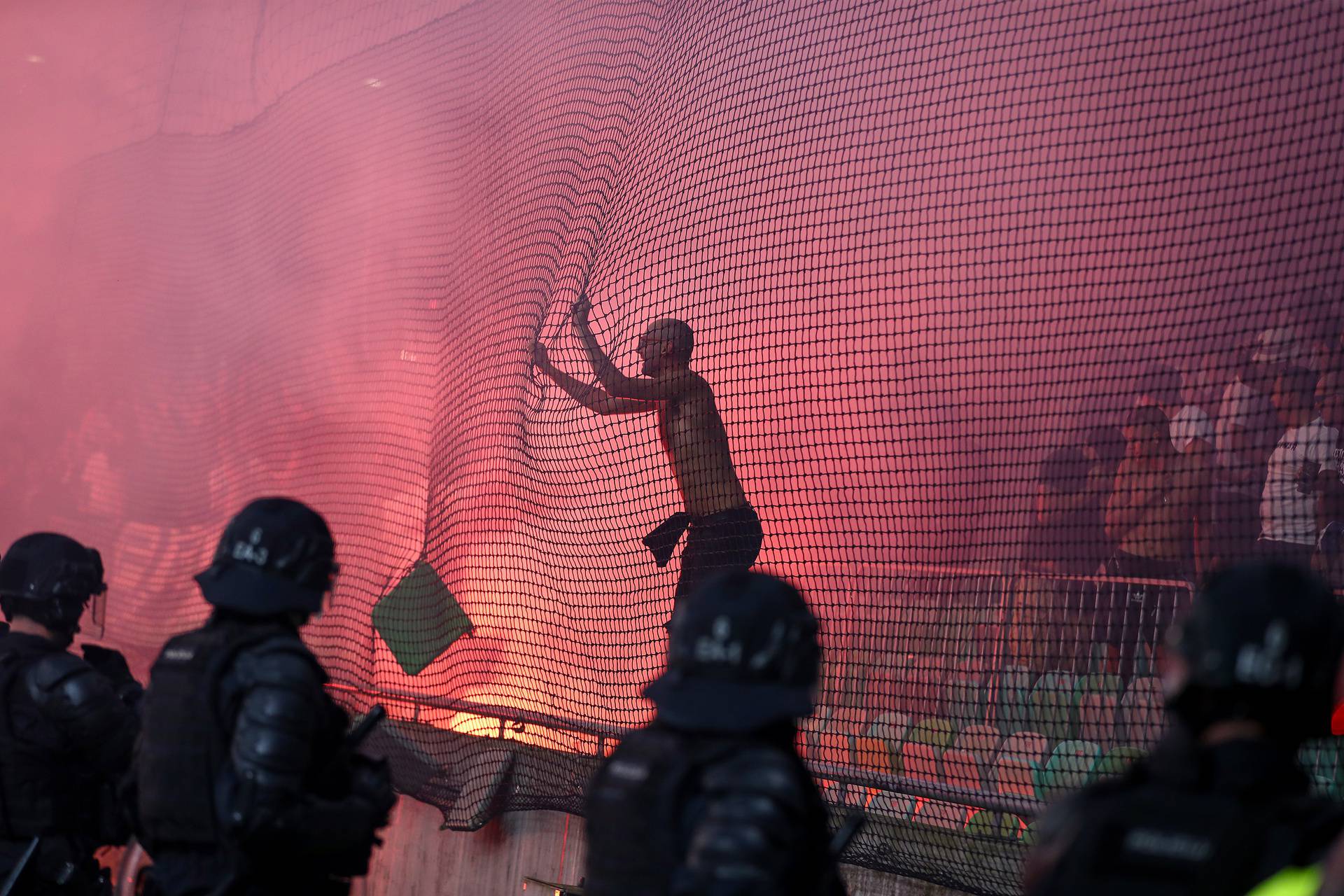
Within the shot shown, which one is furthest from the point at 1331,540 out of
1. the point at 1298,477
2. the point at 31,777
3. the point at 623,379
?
the point at 31,777

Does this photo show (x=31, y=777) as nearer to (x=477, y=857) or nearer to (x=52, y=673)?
(x=52, y=673)

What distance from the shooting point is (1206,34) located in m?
6.41

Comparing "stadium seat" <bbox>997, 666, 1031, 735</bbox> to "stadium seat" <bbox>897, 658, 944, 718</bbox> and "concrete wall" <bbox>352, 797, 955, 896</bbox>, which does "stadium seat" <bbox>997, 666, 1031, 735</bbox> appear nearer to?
"stadium seat" <bbox>897, 658, 944, 718</bbox>

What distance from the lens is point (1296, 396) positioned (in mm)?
4617

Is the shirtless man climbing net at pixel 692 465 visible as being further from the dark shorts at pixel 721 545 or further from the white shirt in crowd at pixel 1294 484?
the white shirt in crowd at pixel 1294 484

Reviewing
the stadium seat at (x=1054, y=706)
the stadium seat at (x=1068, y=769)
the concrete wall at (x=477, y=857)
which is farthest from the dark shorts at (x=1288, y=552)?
the concrete wall at (x=477, y=857)

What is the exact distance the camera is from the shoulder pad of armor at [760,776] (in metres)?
2.14

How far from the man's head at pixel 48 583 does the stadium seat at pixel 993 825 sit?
287 cm

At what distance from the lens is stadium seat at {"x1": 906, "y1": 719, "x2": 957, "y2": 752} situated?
4805 millimetres

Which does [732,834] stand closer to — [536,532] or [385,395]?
[536,532]

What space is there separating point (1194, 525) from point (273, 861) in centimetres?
327

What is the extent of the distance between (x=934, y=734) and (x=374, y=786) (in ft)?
7.53

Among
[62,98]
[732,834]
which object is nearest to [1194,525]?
[732,834]

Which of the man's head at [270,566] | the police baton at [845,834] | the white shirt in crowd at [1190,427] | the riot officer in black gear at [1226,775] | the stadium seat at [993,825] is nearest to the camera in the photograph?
the riot officer in black gear at [1226,775]
